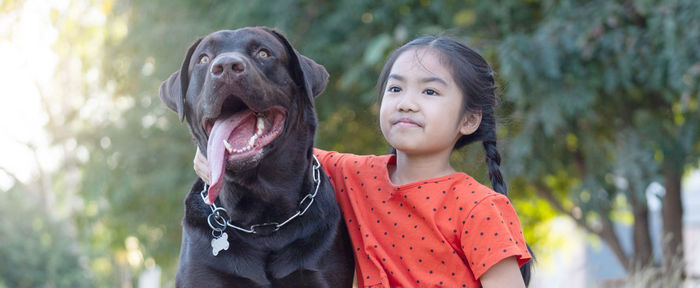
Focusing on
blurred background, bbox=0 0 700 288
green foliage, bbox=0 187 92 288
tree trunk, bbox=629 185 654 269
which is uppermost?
blurred background, bbox=0 0 700 288

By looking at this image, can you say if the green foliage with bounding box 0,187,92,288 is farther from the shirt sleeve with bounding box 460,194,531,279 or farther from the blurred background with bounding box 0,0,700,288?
the shirt sleeve with bounding box 460,194,531,279

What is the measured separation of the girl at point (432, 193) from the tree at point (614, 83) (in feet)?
9.84

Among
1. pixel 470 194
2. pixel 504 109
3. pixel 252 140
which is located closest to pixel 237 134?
pixel 252 140

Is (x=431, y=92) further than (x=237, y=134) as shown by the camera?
Yes

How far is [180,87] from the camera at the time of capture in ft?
9.47

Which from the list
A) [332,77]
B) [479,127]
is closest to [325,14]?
[332,77]

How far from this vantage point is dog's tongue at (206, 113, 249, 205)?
2462 mm

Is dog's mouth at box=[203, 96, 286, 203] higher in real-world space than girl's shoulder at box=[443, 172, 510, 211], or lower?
higher

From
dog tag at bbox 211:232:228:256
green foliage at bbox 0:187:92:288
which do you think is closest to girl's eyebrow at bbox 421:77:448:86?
dog tag at bbox 211:232:228:256

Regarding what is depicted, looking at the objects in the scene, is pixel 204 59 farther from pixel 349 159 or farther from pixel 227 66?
pixel 349 159

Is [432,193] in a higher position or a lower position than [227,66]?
lower

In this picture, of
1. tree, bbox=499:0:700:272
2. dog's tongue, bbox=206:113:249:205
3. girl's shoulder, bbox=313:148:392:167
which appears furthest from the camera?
tree, bbox=499:0:700:272

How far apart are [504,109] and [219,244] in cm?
433

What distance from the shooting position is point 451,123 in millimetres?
2842
